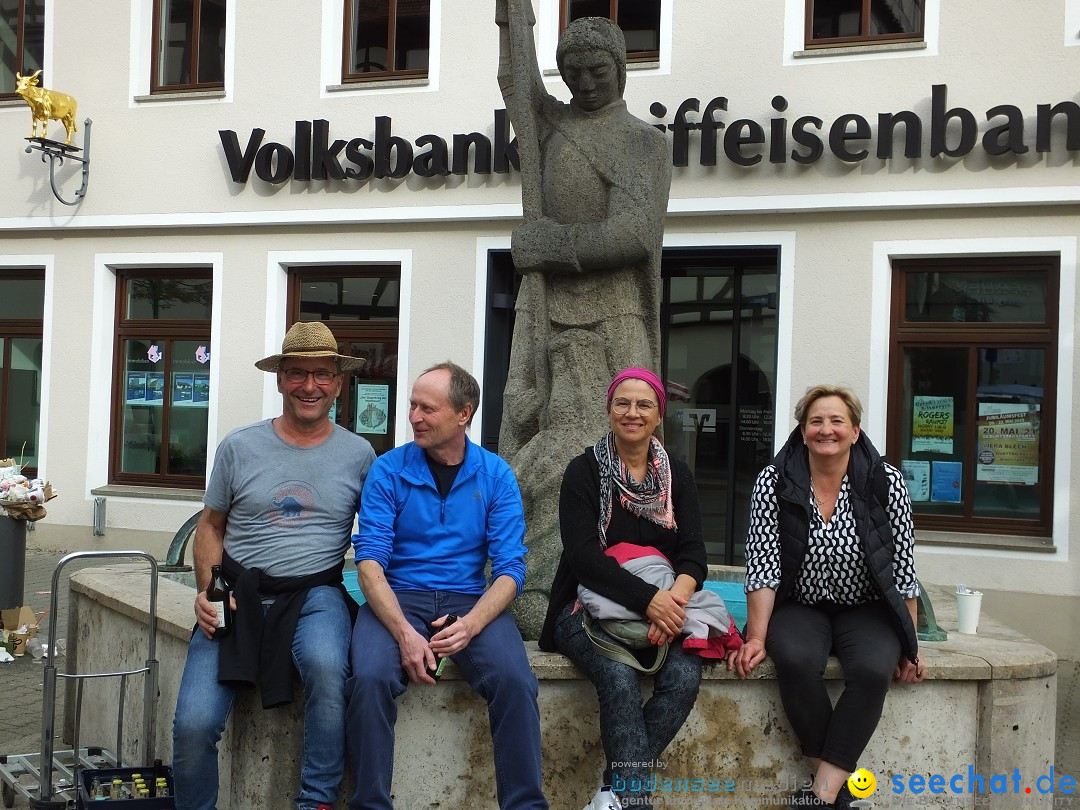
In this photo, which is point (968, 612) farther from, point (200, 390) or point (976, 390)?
point (200, 390)

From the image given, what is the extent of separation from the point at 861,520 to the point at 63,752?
124 inches

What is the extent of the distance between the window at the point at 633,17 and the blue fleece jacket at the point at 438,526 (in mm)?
6904

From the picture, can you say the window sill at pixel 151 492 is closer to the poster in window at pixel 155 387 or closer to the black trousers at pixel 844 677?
the poster in window at pixel 155 387

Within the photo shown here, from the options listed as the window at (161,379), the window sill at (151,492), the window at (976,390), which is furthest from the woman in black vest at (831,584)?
the window at (161,379)

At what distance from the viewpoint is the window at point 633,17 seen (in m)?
10.0

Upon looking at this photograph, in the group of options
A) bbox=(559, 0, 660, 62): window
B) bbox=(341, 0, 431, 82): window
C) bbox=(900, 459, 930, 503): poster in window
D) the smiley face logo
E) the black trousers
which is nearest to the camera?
the black trousers

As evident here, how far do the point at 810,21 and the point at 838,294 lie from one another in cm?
223

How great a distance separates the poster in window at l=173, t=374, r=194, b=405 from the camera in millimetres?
11648

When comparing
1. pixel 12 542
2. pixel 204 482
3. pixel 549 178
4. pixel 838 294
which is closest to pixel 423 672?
pixel 549 178

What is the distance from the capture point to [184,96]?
11234 millimetres

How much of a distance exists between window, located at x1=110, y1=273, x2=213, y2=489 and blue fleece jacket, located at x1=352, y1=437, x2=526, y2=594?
8.18m

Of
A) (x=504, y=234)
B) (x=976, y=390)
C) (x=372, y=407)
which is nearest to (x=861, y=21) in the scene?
(x=976, y=390)

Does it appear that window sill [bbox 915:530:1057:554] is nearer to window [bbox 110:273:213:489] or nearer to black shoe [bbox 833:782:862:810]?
black shoe [bbox 833:782:862:810]

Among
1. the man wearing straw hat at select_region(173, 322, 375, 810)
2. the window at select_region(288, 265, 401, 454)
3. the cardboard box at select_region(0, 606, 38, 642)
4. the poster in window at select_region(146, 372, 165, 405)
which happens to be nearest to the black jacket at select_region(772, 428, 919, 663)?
the man wearing straw hat at select_region(173, 322, 375, 810)
